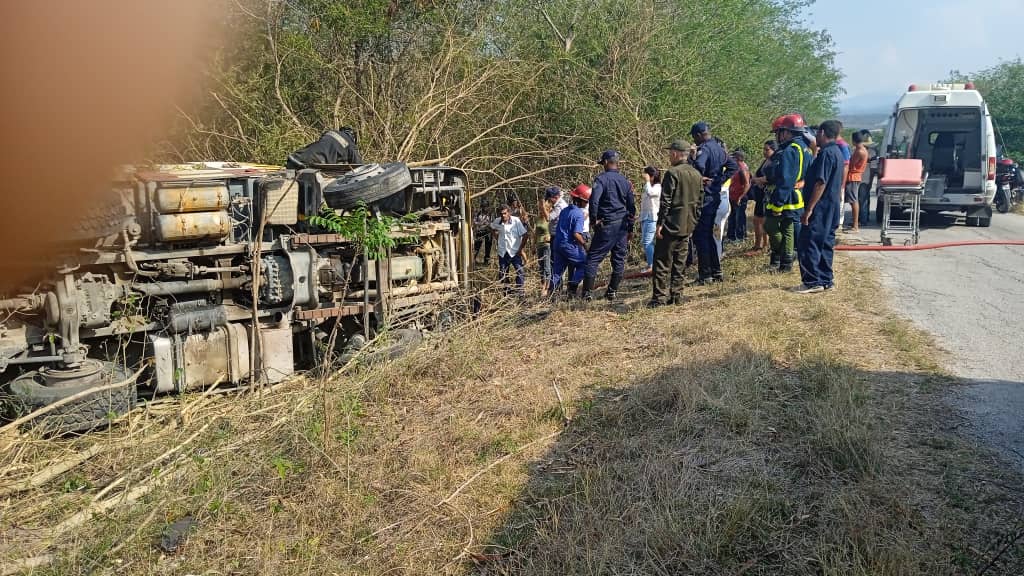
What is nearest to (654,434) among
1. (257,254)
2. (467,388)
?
(467,388)

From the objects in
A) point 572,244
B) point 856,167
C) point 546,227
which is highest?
point 856,167

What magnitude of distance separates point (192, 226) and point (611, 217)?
459cm

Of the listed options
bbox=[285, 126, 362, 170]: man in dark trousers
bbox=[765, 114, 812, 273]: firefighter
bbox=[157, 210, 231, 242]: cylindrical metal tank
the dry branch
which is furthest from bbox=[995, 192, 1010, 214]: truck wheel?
the dry branch

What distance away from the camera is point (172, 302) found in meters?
6.78

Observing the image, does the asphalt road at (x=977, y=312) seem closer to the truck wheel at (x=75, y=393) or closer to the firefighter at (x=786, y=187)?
the firefighter at (x=786, y=187)

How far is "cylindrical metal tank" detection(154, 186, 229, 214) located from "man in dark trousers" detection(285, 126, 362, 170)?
1.40m

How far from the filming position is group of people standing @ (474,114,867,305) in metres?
8.30

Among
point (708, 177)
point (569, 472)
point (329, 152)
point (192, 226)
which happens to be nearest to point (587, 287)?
point (708, 177)

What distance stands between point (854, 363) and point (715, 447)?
1.86 meters

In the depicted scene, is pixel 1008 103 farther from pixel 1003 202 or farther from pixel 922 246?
pixel 922 246

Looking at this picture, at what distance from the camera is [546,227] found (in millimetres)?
11148

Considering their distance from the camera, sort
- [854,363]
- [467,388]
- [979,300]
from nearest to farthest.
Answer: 1. [854,363]
2. [467,388]
3. [979,300]

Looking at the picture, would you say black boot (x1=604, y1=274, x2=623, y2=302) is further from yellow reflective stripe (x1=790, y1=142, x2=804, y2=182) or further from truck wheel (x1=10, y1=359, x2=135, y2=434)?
truck wheel (x1=10, y1=359, x2=135, y2=434)

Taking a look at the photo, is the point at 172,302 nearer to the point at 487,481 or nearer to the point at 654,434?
the point at 487,481
